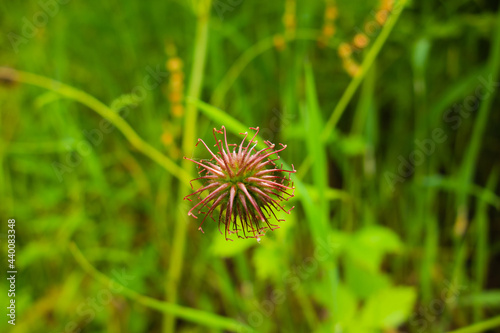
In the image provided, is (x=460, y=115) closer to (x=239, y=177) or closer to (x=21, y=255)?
(x=239, y=177)

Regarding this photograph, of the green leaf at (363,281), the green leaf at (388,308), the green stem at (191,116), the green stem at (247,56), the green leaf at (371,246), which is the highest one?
the green stem at (247,56)

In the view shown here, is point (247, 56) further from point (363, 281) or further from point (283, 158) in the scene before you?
point (363, 281)

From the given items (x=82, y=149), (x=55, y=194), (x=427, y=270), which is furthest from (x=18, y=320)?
(x=427, y=270)

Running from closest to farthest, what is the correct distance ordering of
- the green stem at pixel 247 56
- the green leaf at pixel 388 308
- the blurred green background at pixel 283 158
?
the green leaf at pixel 388 308
the blurred green background at pixel 283 158
the green stem at pixel 247 56

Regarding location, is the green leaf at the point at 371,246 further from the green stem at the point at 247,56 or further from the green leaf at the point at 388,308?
the green stem at the point at 247,56

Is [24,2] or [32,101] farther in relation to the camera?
[24,2]

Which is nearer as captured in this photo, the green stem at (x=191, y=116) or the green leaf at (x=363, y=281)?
the green stem at (x=191, y=116)

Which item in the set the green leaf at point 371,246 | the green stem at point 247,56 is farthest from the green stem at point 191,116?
the green leaf at point 371,246

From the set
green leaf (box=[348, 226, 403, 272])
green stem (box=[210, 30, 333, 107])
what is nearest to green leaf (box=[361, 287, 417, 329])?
green leaf (box=[348, 226, 403, 272])
